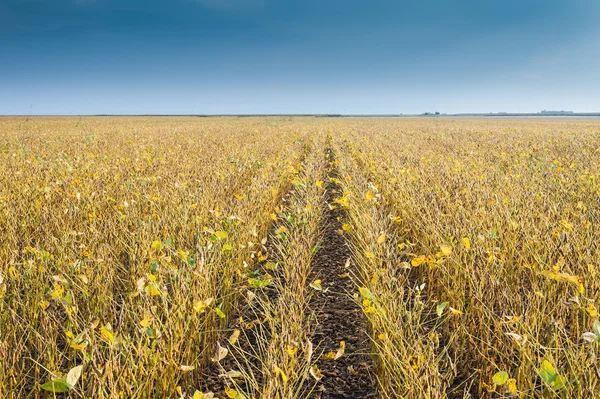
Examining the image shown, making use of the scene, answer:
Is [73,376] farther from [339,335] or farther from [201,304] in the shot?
[339,335]

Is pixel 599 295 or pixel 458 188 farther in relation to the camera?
pixel 458 188

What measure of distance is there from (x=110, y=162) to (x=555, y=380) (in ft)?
31.7

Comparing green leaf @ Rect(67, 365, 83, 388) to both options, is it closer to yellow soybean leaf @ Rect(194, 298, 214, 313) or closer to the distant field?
the distant field

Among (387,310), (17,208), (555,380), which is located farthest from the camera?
(17,208)

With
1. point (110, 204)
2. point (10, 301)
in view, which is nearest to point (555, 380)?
point (10, 301)

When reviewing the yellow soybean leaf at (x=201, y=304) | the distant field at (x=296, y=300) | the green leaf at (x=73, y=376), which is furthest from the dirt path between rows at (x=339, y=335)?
the green leaf at (x=73, y=376)

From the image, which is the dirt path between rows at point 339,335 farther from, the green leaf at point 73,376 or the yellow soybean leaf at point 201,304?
the green leaf at point 73,376

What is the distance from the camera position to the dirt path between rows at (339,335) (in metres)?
2.19

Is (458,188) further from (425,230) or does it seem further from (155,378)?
(155,378)

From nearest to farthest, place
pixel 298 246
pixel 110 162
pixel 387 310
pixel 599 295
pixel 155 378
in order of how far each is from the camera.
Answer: pixel 155 378
pixel 599 295
pixel 387 310
pixel 298 246
pixel 110 162

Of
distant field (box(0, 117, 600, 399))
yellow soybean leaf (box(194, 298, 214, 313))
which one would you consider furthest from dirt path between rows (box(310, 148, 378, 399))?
yellow soybean leaf (box(194, 298, 214, 313))

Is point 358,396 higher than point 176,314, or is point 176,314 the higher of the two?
point 176,314

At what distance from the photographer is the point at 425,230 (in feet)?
12.9

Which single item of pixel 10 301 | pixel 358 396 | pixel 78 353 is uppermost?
pixel 10 301
